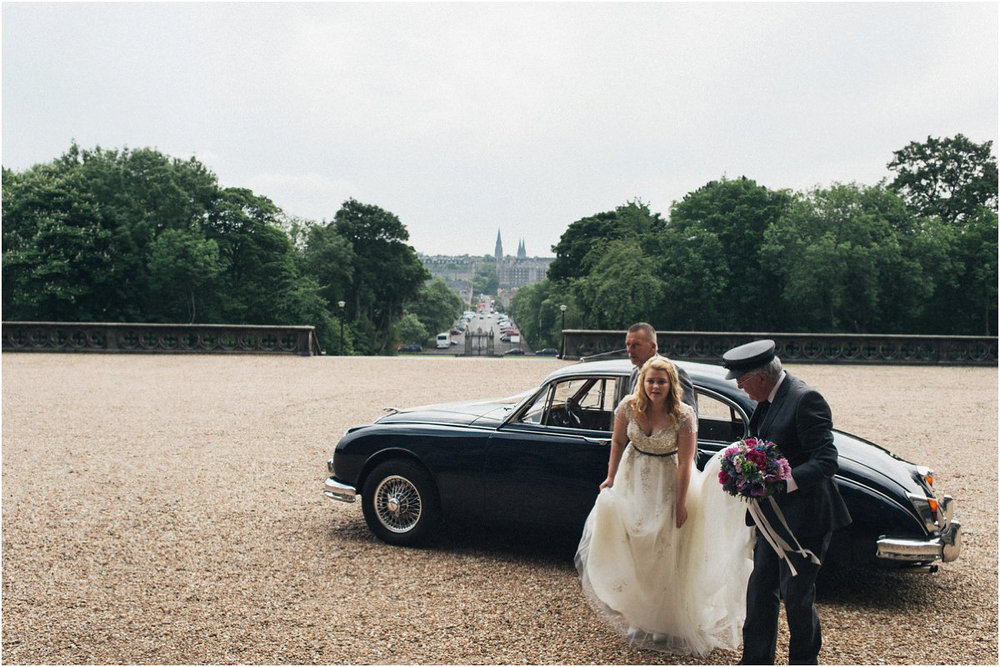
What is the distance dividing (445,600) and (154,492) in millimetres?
4263

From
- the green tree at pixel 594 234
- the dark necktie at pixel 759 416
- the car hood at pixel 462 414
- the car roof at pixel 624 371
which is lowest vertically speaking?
the car hood at pixel 462 414

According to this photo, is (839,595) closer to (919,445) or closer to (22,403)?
(919,445)

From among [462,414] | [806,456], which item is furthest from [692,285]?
[806,456]

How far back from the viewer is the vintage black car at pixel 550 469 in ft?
15.1

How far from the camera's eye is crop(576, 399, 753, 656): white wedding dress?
3969 mm

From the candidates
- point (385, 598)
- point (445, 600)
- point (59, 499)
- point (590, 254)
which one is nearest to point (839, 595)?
point (445, 600)

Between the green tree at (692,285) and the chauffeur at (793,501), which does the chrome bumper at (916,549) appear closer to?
the chauffeur at (793,501)

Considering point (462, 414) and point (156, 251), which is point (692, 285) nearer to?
point (156, 251)

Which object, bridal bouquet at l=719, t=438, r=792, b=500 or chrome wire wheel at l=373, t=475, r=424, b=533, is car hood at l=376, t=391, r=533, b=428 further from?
bridal bouquet at l=719, t=438, r=792, b=500

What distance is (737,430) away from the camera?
16.4 ft

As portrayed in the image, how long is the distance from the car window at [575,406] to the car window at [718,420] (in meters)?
0.68

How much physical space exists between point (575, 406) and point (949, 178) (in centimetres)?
6047

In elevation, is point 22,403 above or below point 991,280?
below

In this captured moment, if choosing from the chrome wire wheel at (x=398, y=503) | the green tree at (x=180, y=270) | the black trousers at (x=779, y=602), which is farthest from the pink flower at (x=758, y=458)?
the green tree at (x=180, y=270)
